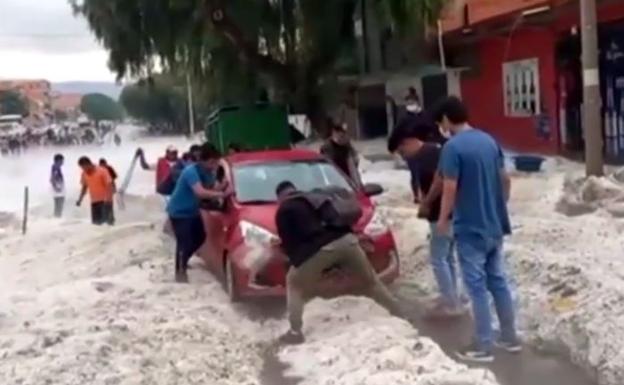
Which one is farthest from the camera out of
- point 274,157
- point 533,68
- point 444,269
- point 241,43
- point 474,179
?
point 533,68

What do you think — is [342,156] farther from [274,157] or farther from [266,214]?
[266,214]

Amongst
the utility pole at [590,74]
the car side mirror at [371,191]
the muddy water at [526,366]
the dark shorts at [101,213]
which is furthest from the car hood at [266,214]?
the dark shorts at [101,213]

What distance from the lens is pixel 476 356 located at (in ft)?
24.9

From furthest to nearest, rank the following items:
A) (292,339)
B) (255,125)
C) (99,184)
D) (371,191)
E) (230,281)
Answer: (255,125), (99,184), (371,191), (230,281), (292,339)

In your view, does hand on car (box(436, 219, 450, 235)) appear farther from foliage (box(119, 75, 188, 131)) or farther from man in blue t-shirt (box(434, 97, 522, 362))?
foliage (box(119, 75, 188, 131))

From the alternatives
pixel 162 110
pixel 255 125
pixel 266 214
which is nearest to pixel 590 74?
pixel 266 214

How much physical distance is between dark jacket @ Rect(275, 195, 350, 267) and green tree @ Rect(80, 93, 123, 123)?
546 ft

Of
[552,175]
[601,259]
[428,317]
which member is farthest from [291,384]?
[552,175]

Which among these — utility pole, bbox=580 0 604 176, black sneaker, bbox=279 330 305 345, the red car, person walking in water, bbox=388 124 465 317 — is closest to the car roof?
the red car

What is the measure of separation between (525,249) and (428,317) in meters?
2.60

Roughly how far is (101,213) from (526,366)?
44.3 ft

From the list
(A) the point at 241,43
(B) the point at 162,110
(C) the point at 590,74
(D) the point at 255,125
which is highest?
(A) the point at 241,43

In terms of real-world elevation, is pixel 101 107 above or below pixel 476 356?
above

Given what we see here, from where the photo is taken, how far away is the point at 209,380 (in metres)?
7.40
